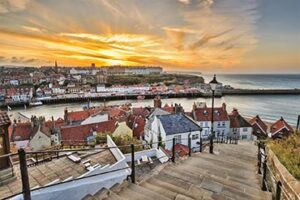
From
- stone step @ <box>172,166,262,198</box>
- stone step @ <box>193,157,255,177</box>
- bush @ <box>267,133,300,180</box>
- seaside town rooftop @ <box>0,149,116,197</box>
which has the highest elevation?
bush @ <box>267,133,300,180</box>

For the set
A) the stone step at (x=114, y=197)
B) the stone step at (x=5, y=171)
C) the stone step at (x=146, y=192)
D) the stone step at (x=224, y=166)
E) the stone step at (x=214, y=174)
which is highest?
the stone step at (x=114, y=197)

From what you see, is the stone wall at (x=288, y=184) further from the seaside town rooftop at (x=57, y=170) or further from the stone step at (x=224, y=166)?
the seaside town rooftop at (x=57, y=170)

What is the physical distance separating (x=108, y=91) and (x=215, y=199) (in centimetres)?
9289

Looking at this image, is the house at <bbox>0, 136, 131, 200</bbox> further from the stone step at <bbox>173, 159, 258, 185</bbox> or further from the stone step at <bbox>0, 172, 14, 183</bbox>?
the stone step at <bbox>173, 159, 258, 185</bbox>

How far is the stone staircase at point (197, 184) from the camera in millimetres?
3611

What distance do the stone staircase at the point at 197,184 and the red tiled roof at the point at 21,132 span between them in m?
25.3

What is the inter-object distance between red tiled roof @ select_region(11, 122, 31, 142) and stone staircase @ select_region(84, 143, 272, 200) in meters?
25.3

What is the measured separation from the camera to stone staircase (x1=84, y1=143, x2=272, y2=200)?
11.8 ft

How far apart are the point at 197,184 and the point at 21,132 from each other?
2731 cm

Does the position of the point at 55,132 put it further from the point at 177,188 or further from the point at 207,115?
the point at 177,188

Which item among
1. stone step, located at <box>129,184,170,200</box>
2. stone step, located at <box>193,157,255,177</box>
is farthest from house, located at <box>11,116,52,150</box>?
stone step, located at <box>129,184,170,200</box>

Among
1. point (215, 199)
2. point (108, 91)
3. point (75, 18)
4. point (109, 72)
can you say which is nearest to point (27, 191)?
point (215, 199)

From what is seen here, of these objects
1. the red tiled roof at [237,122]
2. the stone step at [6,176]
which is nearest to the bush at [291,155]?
the stone step at [6,176]

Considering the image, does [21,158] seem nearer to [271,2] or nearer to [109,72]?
[271,2]
